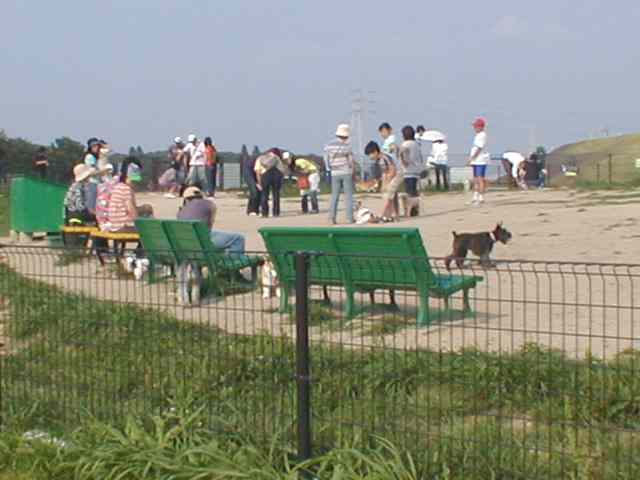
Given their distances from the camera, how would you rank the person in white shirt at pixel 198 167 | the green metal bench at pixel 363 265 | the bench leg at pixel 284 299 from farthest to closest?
1. the person in white shirt at pixel 198 167
2. the bench leg at pixel 284 299
3. the green metal bench at pixel 363 265

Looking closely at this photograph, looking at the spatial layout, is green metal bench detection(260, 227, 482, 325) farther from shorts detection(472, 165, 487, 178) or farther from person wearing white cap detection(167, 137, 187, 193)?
person wearing white cap detection(167, 137, 187, 193)

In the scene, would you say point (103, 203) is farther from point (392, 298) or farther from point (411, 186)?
point (392, 298)

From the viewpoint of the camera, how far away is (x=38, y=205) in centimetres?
1888

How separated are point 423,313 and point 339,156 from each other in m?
12.0

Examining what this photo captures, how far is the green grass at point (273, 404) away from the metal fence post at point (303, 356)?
0.13 metres

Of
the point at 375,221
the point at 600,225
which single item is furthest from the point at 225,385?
the point at 375,221

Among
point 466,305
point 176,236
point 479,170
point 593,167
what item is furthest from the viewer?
point 593,167

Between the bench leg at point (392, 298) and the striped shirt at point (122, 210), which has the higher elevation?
the striped shirt at point (122, 210)

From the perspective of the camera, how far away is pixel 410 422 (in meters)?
6.21

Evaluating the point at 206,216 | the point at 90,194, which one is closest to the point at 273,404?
the point at 206,216

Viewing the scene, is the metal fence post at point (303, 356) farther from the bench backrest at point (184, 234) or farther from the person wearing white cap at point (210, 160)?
the person wearing white cap at point (210, 160)

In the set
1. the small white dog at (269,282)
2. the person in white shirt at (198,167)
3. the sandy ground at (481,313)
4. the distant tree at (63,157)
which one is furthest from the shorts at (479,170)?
the distant tree at (63,157)

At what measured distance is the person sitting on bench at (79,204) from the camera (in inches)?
666

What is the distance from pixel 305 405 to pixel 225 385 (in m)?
1.47
